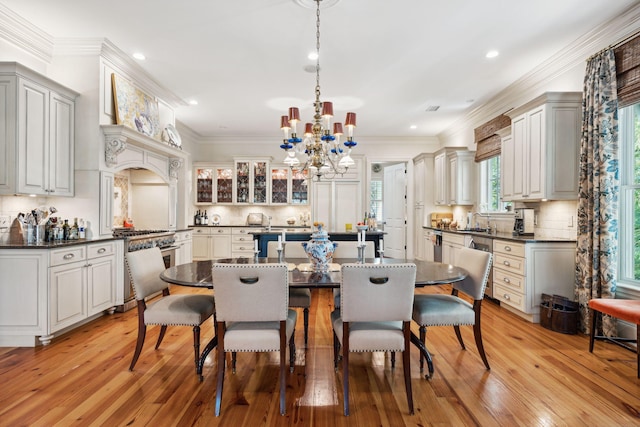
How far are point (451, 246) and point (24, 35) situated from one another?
19.4 ft

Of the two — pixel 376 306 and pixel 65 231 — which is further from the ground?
pixel 65 231

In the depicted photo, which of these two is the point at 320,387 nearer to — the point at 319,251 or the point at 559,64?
the point at 319,251

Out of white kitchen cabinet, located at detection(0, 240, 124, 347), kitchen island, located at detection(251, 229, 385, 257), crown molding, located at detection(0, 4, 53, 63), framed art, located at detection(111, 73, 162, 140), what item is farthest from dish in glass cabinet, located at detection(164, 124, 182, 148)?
white kitchen cabinet, located at detection(0, 240, 124, 347)

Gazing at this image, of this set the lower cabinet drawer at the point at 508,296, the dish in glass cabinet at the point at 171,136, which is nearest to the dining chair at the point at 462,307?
the lower cabinet drawer at the point at 508,296

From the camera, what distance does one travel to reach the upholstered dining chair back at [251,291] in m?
2.01

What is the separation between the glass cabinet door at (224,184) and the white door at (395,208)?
3941mm

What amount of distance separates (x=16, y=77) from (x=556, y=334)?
544 cm

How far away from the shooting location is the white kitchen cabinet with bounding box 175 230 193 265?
17.2ft

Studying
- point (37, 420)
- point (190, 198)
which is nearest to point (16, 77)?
point (37, 420)

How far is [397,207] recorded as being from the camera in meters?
8.52

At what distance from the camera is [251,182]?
7.71 meters

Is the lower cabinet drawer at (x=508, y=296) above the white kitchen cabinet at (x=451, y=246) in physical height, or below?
below

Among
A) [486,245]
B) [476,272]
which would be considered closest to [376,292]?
[476,272]

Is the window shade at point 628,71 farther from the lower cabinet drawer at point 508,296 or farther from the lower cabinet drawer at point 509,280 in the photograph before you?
the lower cabinet drawer at point 508,296
